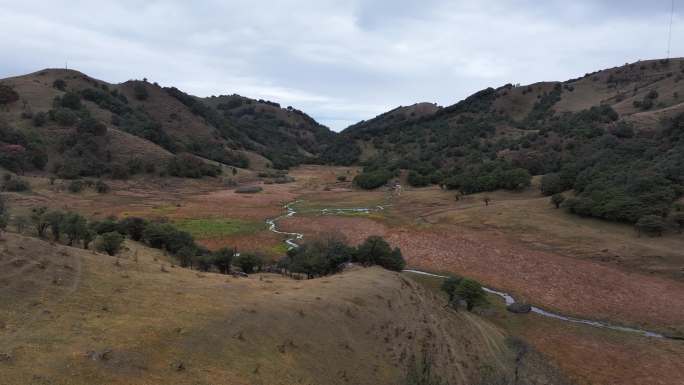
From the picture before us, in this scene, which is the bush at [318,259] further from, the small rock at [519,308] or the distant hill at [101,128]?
the distant hill at [101,128]

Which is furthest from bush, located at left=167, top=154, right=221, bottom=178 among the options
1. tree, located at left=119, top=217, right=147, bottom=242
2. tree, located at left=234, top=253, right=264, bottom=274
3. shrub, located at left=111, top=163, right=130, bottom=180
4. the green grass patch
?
tree, located at left=234, top=253, right=264, bottom=274

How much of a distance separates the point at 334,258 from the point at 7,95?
108m

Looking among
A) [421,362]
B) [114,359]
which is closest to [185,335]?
[114,359]

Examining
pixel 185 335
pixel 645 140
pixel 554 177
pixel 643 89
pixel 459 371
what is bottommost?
pixel 459 371

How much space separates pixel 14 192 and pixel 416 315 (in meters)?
67.3

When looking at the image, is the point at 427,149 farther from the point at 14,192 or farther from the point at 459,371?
the point at 459,371

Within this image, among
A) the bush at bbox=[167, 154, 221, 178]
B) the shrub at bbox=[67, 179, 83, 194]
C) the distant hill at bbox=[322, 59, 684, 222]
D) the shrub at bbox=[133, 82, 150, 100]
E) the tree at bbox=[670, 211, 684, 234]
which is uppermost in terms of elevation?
the shrub at bbox=[133, 82, 150, 100]

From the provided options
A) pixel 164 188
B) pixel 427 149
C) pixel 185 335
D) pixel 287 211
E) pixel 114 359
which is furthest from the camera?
pixel 427 149

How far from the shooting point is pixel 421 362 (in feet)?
63.2

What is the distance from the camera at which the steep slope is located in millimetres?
12359

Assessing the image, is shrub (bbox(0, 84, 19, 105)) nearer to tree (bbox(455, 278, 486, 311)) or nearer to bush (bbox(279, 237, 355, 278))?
bush (bbox(279, 237, 355, 278))

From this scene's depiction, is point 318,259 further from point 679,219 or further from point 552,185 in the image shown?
point 552,185

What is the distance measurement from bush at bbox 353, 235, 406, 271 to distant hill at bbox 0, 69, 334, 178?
74.3 m

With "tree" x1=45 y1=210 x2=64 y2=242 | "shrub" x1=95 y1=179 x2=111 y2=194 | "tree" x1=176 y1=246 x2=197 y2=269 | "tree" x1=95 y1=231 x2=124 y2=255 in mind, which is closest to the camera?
"tree" x1=95 y1=231 x2=124 y2=255
